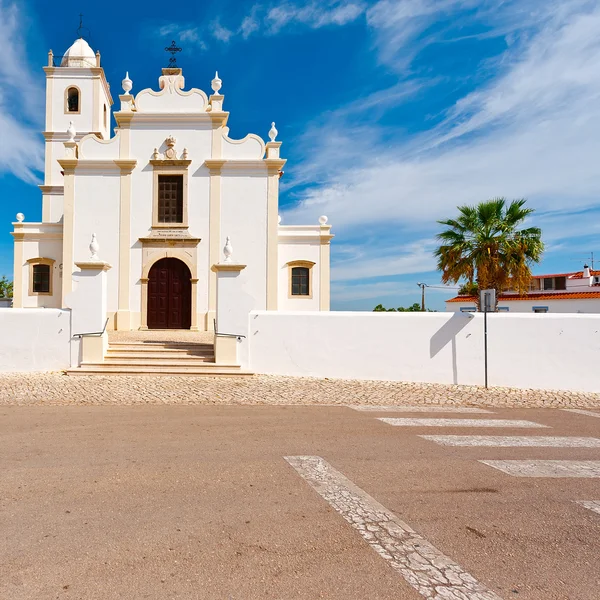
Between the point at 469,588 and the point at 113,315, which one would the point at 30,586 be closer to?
the point at 469,588

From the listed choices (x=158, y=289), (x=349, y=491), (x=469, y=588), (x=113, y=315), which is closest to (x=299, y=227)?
(x=158, y=289)

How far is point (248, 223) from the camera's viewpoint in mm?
18500

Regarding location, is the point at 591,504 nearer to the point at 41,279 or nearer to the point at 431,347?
the point at 431,347

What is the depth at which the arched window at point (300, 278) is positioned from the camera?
62.6 feet

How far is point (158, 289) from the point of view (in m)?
18.2

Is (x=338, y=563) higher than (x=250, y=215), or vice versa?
(x=250, y=215)

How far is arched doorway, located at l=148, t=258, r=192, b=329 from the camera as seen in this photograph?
59.6 ft

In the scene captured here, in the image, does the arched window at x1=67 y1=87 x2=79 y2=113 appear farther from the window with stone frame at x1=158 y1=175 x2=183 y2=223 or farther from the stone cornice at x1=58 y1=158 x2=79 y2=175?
the window with stone frame at x1=158 y1=175 x2=183 y2=223

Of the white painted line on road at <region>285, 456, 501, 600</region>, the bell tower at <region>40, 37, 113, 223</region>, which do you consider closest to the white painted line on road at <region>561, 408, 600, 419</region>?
the white painted line on road at <region>285, 456, 501, 600</region>

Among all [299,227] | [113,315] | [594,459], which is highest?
[299,227]

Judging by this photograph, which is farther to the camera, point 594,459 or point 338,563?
point 594,459

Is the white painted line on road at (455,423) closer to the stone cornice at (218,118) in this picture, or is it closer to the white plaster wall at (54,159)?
the stone cornice at (218,118)

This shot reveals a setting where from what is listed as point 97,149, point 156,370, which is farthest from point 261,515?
point 97,149

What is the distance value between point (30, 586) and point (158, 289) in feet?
54.4
